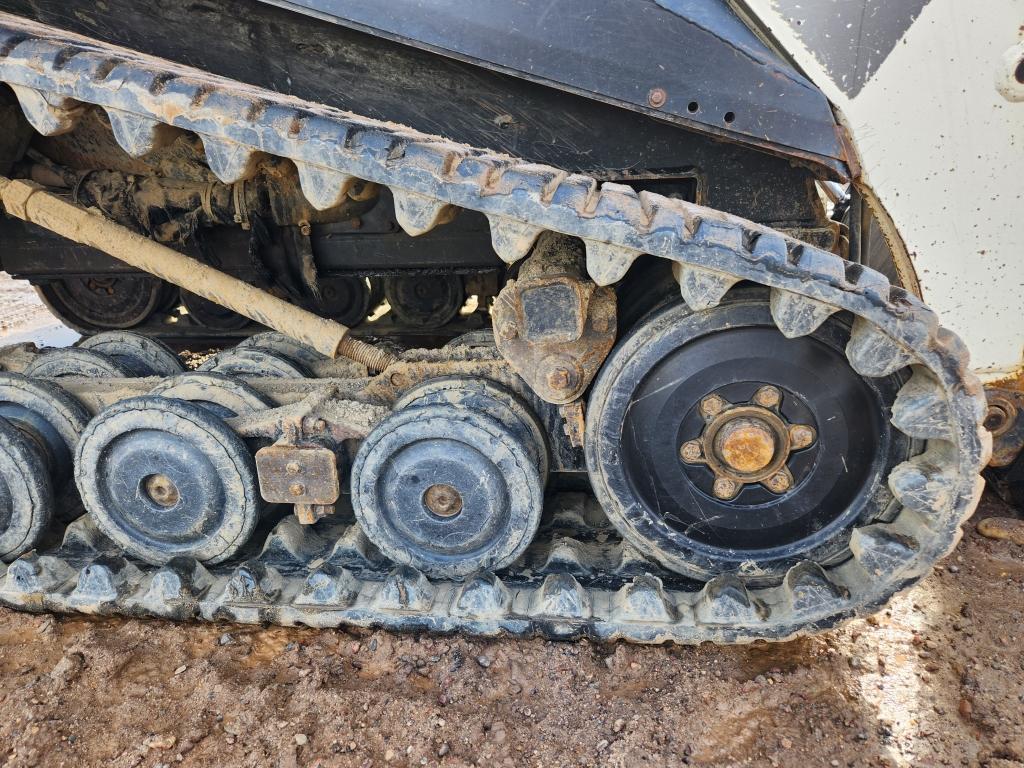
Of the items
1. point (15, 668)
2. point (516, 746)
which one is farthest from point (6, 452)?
point (516, 746)

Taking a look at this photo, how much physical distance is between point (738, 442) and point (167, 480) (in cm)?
157

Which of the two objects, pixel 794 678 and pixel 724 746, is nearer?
pixel 724 746

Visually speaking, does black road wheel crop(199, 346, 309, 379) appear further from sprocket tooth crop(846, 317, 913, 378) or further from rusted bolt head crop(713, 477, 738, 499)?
sprocket tooth crop(846, 317, 913, 378)

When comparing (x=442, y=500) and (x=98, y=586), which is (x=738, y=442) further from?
(x=98, y=586)

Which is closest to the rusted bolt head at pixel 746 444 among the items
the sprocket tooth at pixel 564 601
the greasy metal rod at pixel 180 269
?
the sprocket tooth at pixel 564 601

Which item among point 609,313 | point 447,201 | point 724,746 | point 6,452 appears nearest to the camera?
point 447,201

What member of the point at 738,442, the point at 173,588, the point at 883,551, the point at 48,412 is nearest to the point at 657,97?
the point at 738,442

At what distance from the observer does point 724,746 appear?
1752 mm

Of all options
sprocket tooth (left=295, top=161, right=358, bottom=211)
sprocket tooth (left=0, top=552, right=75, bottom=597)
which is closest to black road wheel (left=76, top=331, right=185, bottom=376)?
sprocket tooth (left=0, top=552, right=75, bottom=597)

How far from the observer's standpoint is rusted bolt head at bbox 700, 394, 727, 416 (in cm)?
189

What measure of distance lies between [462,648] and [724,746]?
70 centimetres

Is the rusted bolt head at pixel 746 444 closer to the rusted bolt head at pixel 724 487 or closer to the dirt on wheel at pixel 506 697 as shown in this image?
the rusted bolt head at pixel 724 487

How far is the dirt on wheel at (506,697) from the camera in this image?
175 centimetres

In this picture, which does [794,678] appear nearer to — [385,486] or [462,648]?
→ [462,648]
